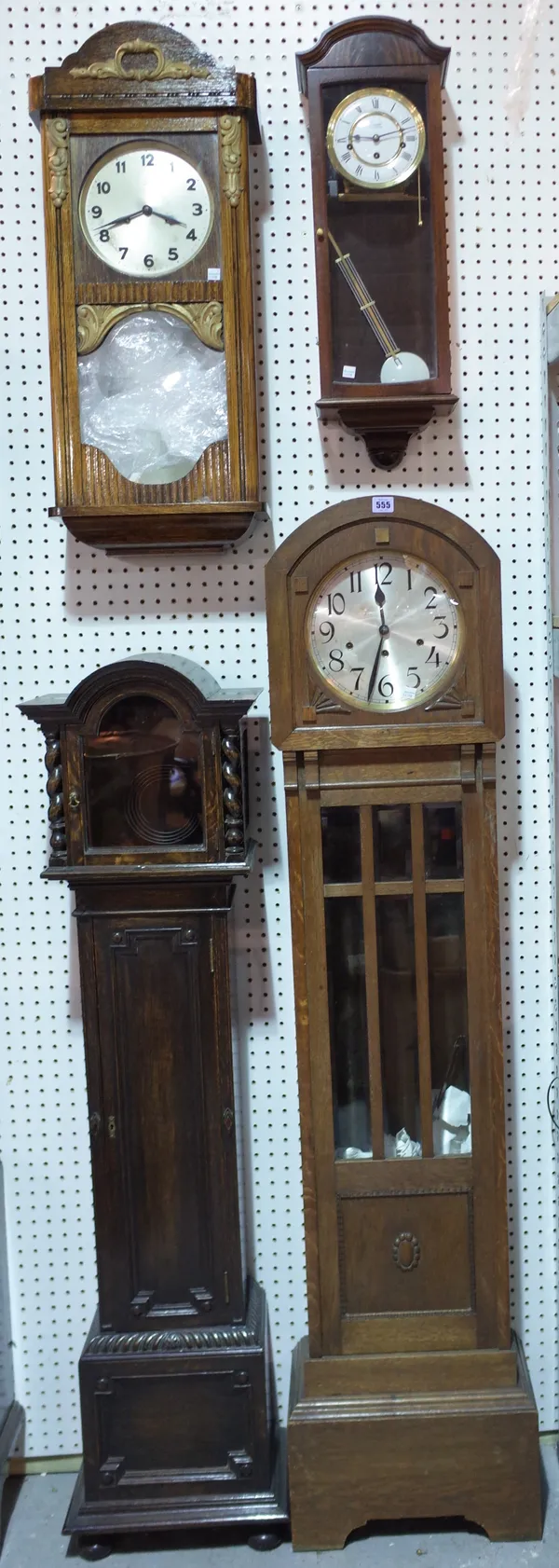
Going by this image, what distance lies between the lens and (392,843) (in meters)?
2.11

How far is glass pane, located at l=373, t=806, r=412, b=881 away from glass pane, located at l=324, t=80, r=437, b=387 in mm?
751

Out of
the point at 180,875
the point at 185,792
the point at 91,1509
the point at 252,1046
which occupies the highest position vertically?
the point at 185,792

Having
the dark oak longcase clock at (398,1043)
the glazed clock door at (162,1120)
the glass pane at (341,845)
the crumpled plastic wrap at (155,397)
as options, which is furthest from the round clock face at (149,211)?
the glazed clock door at (162,1120)

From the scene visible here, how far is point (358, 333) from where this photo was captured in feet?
7.12

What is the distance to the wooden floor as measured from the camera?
7.05ft

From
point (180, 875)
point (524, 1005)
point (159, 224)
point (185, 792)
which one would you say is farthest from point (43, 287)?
point (524, 1005)

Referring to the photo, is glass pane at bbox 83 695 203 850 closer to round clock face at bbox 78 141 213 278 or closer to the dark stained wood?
round clock face at bbox 78 141 213 278

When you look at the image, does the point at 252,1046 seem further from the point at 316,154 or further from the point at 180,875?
the point at 316,154

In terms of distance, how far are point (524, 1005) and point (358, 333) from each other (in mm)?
1294

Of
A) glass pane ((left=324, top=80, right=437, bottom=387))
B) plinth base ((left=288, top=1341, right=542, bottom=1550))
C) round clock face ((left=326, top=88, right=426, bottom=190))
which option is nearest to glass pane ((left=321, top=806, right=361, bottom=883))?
glass pane ((left=324, top=80, right=437, bottom=387))

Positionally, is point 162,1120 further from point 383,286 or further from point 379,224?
point 379,224

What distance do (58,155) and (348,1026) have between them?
157 cm

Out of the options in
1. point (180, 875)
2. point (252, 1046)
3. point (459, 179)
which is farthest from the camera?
point (252, 1046)

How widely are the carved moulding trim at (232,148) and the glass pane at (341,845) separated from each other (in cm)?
106
